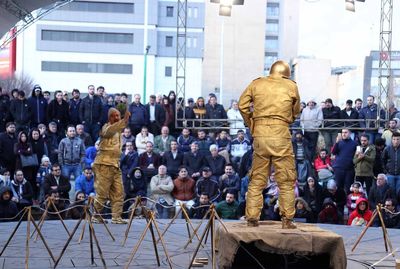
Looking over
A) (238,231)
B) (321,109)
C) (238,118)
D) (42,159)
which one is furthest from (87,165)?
(238,231)

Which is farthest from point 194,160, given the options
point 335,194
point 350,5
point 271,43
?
point 271,43

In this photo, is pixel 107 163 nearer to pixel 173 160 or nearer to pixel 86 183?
pixel 86 183

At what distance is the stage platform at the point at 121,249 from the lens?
9070mm

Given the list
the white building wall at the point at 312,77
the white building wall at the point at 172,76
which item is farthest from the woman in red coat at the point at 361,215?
the white building wall at the point at 312,77

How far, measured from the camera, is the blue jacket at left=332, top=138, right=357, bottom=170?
1633 centimetres

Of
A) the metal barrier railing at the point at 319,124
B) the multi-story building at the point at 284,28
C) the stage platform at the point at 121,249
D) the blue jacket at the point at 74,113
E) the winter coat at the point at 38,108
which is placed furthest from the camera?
the multi-story building at the point at 284,28

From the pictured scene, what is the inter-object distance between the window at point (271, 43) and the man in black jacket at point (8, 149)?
74.3 meters

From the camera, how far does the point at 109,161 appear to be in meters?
12.4

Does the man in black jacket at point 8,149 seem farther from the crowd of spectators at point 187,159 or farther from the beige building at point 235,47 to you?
the beige building at point 235,47

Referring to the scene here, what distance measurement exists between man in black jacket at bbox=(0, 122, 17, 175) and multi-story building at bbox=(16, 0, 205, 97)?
133 ft

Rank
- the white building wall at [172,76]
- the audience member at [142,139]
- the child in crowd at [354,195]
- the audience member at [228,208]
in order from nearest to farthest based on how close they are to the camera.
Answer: the audience member at [228,208] → the child in crowd at [354,195] → the audience member at [142,139] → the white building wall at [172,76]

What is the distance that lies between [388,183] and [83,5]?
4630 centimetres

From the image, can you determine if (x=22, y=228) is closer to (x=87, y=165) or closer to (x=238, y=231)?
(x=87, y=165)

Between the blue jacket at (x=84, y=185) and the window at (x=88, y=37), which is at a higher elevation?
the window at (x=88, y=37)
